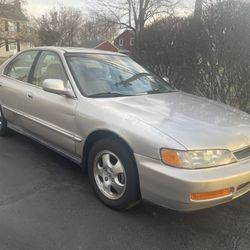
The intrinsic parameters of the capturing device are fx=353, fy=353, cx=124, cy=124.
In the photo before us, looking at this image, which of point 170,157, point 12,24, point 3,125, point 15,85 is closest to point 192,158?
point 170,157

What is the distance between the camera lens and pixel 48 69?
179 inches

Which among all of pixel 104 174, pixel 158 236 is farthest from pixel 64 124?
pixel 158 236

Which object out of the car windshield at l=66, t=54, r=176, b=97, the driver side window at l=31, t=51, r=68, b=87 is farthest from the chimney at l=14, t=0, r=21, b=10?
the car windshield at l=66, t=54, r=176, b=97

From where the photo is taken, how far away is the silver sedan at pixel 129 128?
2910 millimetres

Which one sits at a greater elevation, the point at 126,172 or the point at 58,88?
the point at 58,88

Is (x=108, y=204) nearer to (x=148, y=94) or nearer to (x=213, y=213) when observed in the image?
(x=213, y=213)

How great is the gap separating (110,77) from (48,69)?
869 mm

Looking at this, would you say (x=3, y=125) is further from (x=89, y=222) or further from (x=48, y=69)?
(x=89, y=222)

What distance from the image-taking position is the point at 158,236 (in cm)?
307

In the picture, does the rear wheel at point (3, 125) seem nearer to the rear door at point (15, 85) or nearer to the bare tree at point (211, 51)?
the rear door at point (15, 85)

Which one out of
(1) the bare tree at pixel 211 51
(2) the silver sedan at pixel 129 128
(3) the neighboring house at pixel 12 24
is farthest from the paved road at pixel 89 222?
(3) the neighboring house at pixel 12 24

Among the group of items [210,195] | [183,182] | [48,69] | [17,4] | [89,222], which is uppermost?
[17,4]

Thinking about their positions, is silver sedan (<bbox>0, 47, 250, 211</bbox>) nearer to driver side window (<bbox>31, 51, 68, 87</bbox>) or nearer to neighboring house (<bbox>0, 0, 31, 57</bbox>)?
driver side window (<bbox>31, 51, 68, 87</bbox>)

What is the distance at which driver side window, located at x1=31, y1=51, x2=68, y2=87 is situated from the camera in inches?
168
